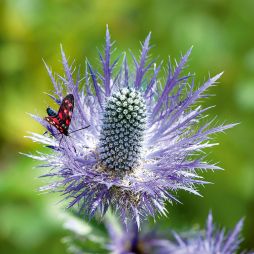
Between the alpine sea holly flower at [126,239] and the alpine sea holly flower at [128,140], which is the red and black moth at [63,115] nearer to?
the alpine sea holly flower at [128,140]

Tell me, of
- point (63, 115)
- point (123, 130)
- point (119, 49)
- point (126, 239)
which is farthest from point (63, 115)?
point (119, 49)

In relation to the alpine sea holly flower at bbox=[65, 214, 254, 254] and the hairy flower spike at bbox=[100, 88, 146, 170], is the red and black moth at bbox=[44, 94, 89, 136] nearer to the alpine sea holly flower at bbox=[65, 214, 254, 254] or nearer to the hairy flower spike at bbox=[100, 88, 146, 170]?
the hairy flower spike at bbox=[100, 88, 146, 170]

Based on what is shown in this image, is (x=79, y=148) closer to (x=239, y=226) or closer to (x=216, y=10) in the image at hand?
(x=239, y=226)

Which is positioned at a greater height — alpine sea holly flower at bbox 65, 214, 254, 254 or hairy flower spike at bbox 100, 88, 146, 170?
hairy flower spike at bbox 100, 88, 146, 170

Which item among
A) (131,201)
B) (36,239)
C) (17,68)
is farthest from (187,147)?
(17,68)

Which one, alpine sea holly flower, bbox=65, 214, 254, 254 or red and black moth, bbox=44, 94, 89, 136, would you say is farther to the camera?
alpine sea holly flower, bbox=65, 214, 254, 254

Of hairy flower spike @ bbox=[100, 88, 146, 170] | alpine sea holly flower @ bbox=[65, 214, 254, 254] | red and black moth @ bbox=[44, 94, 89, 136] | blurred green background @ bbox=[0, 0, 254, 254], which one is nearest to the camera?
red and black moth @ bbox=[44, 94, 89, 136]

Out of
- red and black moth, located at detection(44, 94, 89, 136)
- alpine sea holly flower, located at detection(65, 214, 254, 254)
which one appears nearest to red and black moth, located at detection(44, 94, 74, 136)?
red and black moth, located at detection(44, 94, 89, 136)

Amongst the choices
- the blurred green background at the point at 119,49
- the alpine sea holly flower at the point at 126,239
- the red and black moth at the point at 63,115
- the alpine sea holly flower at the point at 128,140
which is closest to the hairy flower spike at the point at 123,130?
the alpine sea holly flower at the point at 128,140
